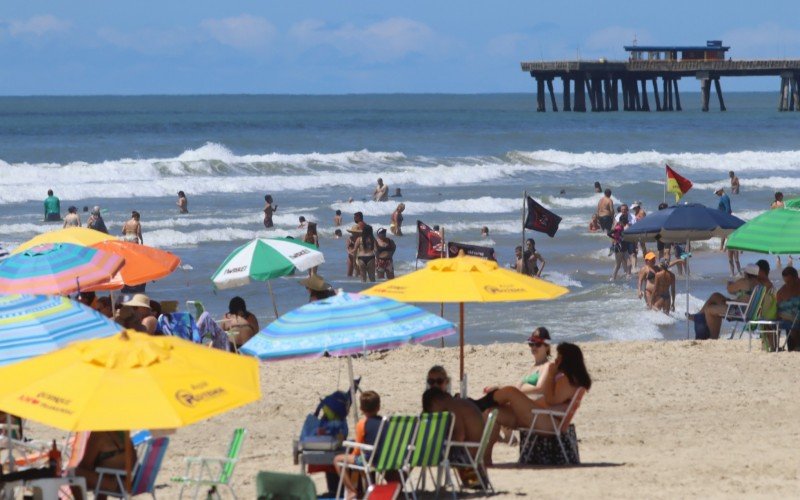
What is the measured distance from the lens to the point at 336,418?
23.7 ft

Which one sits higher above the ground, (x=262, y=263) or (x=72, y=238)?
(x=72, y=238)

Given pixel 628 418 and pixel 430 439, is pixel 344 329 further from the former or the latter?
pixel 628 418

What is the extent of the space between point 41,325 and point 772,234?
6.96 meters

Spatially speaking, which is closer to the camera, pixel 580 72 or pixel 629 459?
pixel 629 459

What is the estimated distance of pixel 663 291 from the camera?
15570 mm

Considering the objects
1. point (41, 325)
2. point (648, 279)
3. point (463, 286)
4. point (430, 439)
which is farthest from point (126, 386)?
point (648, 279)

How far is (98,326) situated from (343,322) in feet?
4.38

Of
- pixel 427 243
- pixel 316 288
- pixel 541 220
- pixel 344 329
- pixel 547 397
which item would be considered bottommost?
pixel 427 243

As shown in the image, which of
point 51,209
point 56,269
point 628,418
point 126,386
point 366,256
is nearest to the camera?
point 126,386

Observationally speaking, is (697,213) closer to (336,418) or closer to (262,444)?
(262,444)

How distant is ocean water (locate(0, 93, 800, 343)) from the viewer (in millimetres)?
17797

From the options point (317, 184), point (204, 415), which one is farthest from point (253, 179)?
point (204, 415)

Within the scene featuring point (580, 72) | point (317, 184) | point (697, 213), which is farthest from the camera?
point (580, 72)

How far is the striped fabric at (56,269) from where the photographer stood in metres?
8.89
